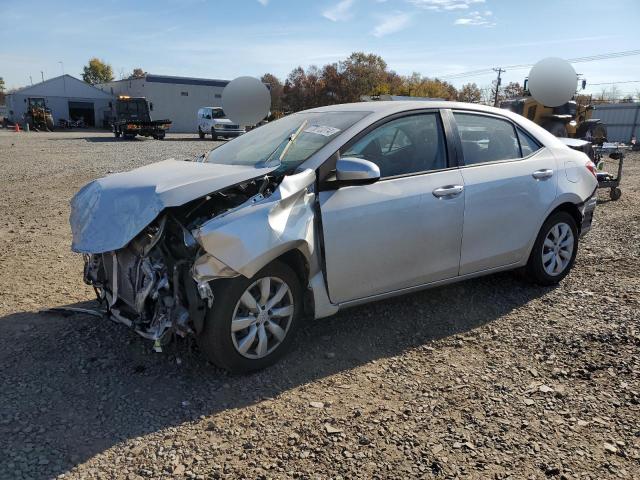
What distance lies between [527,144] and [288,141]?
2281mm

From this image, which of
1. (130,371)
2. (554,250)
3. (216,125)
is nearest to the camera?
(130,371)

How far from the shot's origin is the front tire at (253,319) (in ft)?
10.2

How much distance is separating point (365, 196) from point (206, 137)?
3425 cm

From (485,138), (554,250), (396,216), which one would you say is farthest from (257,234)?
(554,250)

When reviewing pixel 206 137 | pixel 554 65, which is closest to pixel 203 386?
pixel 554 65

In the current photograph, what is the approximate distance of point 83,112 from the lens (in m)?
56.4

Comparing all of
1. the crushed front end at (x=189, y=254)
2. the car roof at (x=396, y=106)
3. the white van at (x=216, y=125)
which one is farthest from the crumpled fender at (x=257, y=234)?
the white van at (x=216, y=125)

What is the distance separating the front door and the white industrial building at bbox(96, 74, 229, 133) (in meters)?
51.5

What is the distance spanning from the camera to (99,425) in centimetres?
289

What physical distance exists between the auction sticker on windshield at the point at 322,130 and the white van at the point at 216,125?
1127 inches

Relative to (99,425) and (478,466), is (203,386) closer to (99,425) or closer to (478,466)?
(99,425)

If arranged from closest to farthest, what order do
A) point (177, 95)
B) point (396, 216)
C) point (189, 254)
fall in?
point (189, 254), point (396, 216), point (177, 95)

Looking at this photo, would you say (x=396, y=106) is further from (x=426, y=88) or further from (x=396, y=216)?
(x=426, y=88)

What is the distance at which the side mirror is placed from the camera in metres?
3.42
